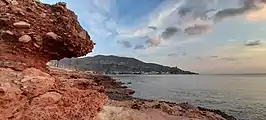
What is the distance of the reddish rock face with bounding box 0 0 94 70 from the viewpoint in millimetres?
5660

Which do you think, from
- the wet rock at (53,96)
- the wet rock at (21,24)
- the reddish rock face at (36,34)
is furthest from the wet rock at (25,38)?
the wet rock at (53,96)

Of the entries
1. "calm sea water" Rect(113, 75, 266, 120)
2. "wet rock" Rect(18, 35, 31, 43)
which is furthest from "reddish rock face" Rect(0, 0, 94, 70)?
"calm sea water" Rect(113, 75, 266, 120)

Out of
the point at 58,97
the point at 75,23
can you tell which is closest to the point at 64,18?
the point at 75,23

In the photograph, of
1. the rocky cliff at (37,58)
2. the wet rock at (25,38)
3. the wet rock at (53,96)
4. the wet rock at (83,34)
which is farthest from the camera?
the wet rock at (83,34)

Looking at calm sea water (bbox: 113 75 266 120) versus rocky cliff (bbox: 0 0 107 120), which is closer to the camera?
rocky cliff (bbox: 0 0 107 120)

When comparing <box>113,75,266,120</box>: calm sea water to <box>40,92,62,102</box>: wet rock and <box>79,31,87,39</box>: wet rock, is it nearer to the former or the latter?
<box>79,31,87,39</box>: wet rock

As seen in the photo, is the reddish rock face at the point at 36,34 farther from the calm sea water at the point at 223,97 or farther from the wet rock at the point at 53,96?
the calm sea water at the point at 223,97

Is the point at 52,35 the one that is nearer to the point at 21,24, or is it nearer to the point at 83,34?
the point at 21,24

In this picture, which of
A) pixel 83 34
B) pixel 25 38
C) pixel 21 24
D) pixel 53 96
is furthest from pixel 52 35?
pixel 53 96

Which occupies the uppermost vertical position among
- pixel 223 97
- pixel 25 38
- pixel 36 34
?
pixel 36 34

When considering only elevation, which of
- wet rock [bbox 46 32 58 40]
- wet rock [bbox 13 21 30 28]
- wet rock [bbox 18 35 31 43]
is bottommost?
wet rock [bbox 18 35 31 43]

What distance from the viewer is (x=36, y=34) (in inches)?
238

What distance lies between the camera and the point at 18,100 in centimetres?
496

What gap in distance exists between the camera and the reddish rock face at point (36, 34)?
566 centimetres
